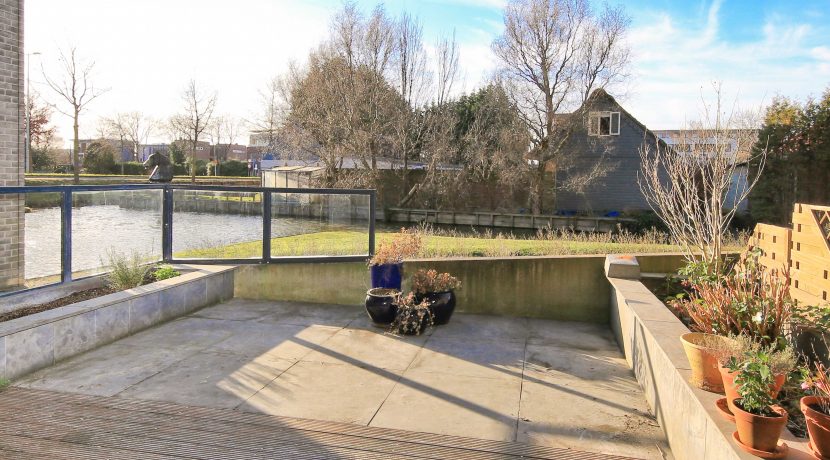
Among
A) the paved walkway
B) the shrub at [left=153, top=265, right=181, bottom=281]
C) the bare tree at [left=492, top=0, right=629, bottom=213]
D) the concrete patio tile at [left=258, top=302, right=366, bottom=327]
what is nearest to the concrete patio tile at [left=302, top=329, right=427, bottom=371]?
the paved walkway

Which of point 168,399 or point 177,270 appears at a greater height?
point 177,270

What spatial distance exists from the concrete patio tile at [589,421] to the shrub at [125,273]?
4.51 m

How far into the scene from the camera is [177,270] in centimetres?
720

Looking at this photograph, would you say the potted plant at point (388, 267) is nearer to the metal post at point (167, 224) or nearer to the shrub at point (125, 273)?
the shrub at point (125, 273)

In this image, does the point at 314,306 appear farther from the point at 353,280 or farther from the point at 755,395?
the point at 755,395

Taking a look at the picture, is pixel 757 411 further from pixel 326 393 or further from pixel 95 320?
pixel 95 320

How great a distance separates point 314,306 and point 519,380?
11.6 feet

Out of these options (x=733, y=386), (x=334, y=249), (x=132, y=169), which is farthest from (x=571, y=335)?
(x=132, y=169)

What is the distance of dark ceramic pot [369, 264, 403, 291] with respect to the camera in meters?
6.74

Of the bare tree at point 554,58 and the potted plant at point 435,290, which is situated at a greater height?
the bare tree at point 554,58

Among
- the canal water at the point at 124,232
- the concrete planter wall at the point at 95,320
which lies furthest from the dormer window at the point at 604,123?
the concrete planter wall at the point at 95,320

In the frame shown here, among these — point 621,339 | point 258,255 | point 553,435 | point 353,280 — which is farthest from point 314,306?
point 553,435

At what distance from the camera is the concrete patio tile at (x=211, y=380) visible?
165 inches

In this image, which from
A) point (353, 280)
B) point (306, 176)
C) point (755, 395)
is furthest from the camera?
point (306, 176)
